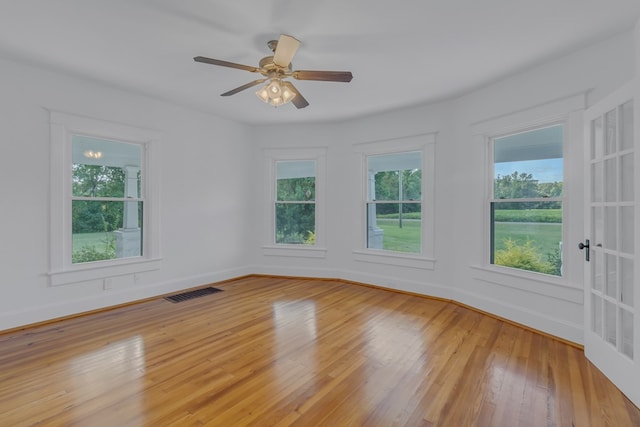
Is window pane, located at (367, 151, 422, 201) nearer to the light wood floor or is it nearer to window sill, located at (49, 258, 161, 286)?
the light wood floor

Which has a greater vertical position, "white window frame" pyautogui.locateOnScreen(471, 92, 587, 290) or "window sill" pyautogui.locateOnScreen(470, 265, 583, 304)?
"white window frame" pyautogui.locateOnScreen(471, 92, 587, 290)

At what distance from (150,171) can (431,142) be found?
3933mm

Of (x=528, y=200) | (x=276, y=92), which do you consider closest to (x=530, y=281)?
(x=528, y=200)

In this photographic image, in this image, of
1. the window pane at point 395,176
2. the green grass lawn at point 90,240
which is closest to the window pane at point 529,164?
the window pane at point 395,176

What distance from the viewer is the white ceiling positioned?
2227mm

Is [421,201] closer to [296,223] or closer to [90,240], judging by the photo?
[296,223]

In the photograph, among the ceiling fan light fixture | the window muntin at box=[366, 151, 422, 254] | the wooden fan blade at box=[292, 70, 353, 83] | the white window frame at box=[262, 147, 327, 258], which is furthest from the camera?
the white window frame at box=[262, 147, 327, 258]

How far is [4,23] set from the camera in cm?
242

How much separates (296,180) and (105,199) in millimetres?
2848

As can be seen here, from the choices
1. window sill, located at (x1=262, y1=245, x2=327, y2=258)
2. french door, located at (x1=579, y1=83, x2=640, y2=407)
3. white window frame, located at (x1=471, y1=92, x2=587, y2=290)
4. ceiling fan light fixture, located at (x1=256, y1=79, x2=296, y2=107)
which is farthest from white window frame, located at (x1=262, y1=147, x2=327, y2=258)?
french door, located at (x1=579, y1=83, x2=640, y2=407)

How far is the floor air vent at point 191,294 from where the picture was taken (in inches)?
165

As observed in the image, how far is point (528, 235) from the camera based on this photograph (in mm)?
Answer: 3385

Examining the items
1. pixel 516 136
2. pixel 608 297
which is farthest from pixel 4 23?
pixel 608 297

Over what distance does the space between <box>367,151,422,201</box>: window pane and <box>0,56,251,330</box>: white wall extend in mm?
2255
